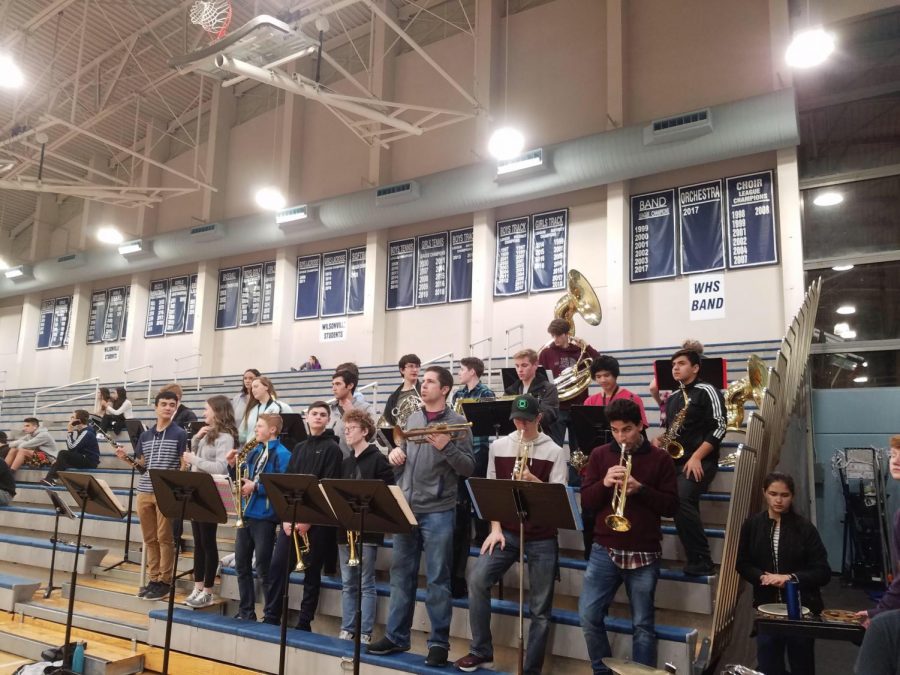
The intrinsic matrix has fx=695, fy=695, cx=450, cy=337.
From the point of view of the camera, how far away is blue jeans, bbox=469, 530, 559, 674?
4.04 metres

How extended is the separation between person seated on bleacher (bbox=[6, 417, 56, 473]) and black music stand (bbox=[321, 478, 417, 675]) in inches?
Answer: 318

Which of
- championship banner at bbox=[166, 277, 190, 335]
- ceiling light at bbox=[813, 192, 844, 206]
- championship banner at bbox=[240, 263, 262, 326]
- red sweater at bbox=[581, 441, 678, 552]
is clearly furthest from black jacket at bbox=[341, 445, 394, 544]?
championship banner at bbox=[166, 277, 190, 335]

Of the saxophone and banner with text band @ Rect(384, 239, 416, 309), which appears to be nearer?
the saxophone

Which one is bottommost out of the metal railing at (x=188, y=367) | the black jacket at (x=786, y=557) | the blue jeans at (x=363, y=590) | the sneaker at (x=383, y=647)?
the sneaker at (x=383, y=647)

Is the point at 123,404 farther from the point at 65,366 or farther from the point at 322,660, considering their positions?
the point at 65,366

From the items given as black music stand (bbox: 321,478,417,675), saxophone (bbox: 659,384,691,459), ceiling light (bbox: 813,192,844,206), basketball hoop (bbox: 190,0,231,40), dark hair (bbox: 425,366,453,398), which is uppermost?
basketball hoop (bbox: 190,0,231,40)

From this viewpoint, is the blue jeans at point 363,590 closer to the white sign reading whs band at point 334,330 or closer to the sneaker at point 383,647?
the sneaker at point 383,647

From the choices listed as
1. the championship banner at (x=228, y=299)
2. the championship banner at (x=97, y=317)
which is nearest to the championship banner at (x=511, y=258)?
the championship banner at (x=228, y=299)

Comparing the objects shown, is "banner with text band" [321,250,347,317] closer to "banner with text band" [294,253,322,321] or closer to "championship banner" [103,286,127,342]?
"banner with text band" [294,253,322,321]

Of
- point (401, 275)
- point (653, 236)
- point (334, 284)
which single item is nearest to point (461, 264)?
point (401, 275)

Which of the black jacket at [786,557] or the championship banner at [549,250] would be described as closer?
the black jacket at [786,557]

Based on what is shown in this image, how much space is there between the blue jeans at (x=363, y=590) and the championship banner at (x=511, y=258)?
30.0ft

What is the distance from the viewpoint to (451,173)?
13602 mm

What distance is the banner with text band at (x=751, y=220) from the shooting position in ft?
37.0
